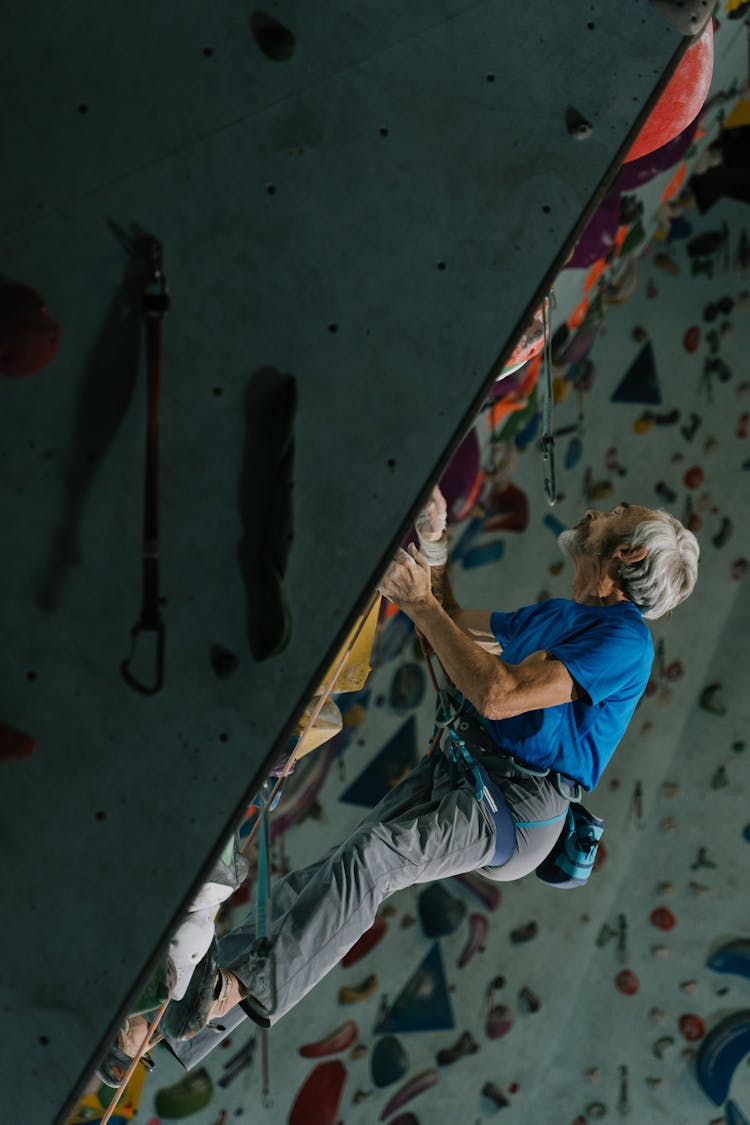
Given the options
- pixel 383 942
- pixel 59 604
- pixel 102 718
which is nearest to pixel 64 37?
pixel 59 604

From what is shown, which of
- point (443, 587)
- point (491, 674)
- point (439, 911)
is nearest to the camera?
point (491, 674)

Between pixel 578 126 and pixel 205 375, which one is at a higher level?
pixel 578 126

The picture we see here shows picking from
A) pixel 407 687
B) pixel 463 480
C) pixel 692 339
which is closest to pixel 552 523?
pixel 463 480

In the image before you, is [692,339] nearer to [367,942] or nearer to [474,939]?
[474,939]

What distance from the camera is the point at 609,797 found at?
5723 millimetres

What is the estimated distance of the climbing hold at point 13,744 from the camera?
2039mm

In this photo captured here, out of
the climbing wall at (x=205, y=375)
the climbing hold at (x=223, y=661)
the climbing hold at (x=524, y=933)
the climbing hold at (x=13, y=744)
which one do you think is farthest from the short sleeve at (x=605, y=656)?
the climbing hold at (x=524, y=933)

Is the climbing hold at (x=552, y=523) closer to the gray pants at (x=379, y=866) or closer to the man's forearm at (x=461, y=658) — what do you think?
the gray pants at (x=379, y=866)

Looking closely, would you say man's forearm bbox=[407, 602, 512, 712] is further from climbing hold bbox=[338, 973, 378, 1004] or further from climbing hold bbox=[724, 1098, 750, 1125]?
climbing hold bbox=[724, 1098, 750, 1125]

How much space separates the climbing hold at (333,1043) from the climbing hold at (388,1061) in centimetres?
14

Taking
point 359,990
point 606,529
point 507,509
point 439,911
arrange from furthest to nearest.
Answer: point 507,509
point 439,911
point 359,990
point 606,529

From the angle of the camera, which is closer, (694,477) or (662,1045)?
(662,1045)

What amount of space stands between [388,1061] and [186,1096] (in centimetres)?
105

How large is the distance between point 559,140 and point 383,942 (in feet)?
12.2
